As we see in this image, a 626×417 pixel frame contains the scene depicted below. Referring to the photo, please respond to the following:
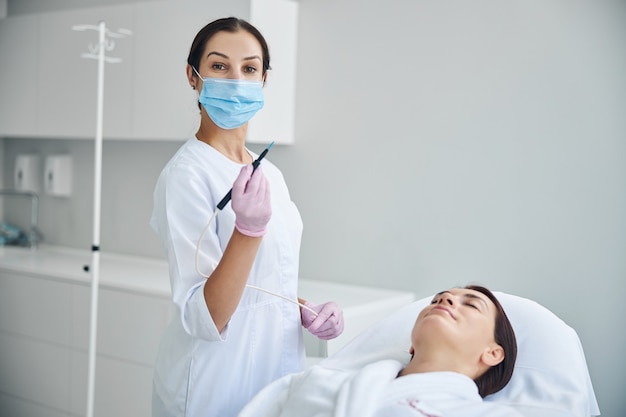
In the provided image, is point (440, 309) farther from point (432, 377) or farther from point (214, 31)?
point (214, 31)

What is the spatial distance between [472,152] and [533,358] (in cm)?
112

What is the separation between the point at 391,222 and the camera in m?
2.84

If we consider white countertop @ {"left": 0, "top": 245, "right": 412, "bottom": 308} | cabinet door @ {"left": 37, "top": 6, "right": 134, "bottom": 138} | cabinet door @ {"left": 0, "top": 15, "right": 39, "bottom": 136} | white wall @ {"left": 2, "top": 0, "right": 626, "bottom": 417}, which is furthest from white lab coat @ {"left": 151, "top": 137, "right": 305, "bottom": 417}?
cabinet door @ {"left": 0, "top": 15, "right": 39, "bottom": 136}

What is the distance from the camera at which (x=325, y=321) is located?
1.61 m

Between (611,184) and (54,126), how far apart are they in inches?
95.9

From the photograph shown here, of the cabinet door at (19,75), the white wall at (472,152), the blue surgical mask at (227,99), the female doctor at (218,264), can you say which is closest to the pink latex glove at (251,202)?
the female doctor at (218,264)

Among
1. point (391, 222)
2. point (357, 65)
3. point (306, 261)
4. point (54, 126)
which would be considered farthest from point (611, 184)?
point (54, 126)

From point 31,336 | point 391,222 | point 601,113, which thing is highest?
point 601,113

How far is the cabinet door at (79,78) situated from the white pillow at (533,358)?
180 cm

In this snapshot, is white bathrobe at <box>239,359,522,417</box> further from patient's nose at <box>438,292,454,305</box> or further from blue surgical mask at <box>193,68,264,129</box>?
blue surgical mask at <box>193,68,264,129</box>

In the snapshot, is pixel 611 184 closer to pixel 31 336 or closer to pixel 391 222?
pixel 391 222

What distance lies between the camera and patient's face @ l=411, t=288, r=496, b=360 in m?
1.52

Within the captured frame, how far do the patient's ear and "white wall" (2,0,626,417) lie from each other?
0.96 m

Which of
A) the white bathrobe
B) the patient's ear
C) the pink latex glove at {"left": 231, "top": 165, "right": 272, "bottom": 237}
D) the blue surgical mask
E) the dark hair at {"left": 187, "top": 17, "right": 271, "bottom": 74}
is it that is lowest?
the white bathrobe
